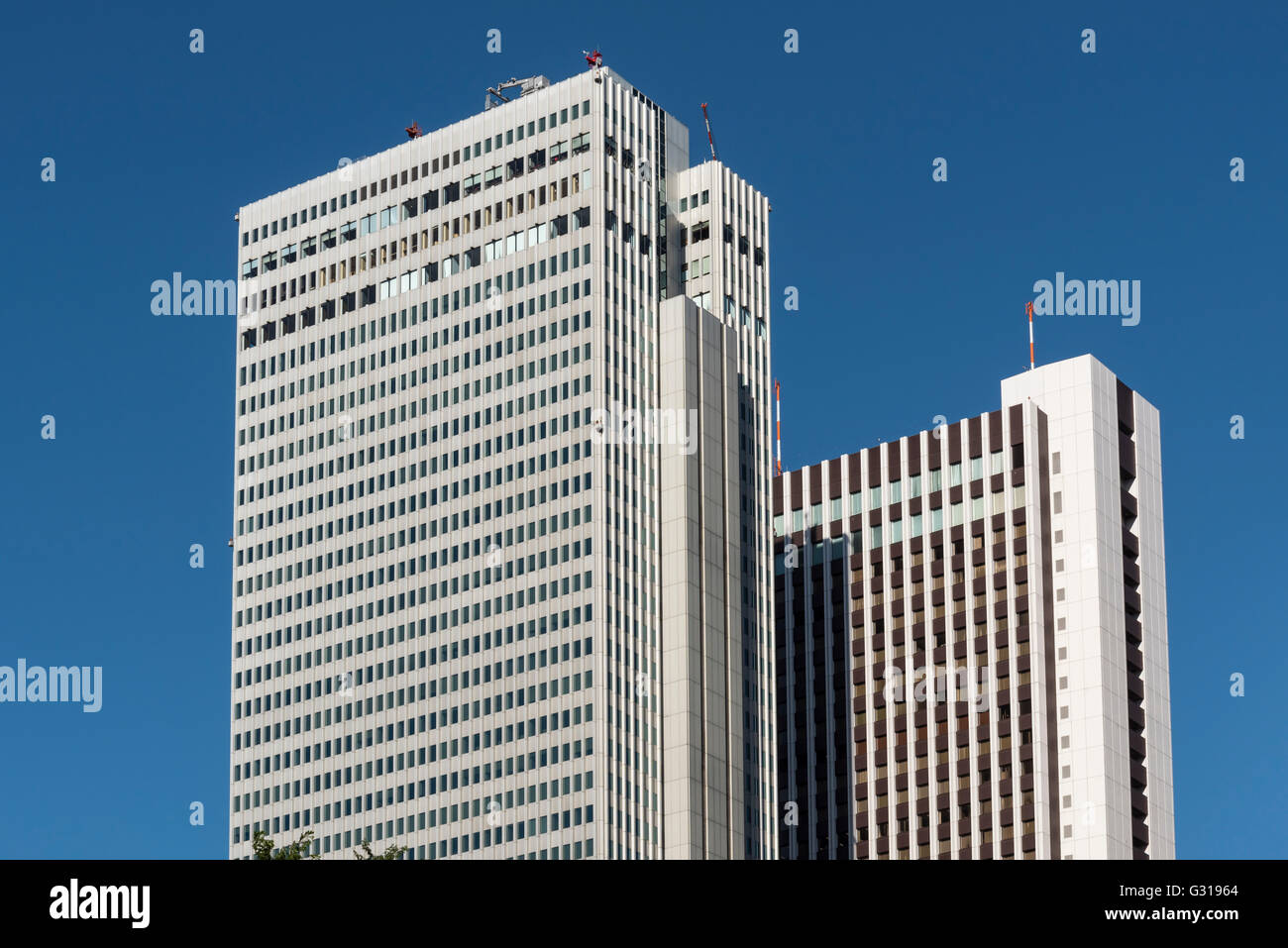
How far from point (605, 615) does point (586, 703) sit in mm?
7766
